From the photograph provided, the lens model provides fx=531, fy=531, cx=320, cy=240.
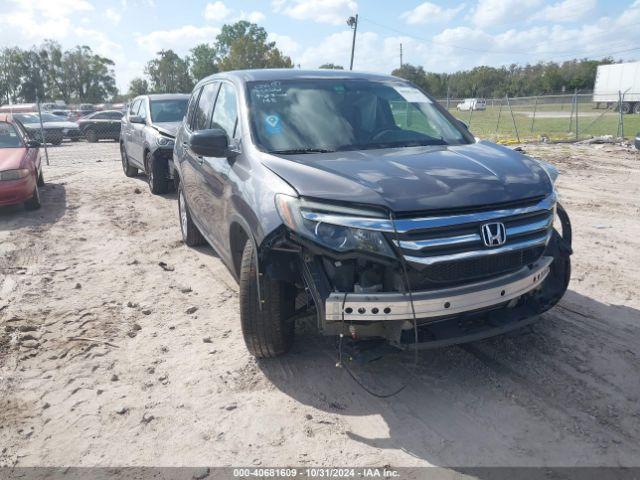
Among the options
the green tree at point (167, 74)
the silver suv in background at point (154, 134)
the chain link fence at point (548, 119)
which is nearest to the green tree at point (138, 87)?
the green tree at point (167, 74)

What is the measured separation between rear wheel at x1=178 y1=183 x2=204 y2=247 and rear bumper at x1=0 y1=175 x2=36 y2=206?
3.53 meters

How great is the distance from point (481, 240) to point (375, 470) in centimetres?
136

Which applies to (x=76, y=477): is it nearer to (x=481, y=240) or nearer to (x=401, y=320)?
(x=401, y=320)

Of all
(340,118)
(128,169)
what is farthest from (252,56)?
(340,118)

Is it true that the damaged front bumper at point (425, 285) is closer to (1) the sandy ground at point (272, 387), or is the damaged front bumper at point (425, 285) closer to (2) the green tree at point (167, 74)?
(1) the sandy ground at point (272, 387)

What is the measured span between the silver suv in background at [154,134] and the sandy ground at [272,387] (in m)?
4.36

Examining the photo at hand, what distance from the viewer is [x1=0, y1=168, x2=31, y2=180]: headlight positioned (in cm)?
838

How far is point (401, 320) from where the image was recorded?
2926 mm

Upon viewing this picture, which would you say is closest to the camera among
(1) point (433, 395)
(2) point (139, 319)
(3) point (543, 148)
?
(1) point (433, 395)

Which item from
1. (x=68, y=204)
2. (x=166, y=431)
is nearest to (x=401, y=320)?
(x=166, y=431)

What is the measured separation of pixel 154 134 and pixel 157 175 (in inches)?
29.7

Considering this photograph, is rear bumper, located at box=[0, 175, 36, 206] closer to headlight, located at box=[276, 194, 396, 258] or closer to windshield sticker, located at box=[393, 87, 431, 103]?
windshield sticker, located at box=[393, 87, 431, 103]

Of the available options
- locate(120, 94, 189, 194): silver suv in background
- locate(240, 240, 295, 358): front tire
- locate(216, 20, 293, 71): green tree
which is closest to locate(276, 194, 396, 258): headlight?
locate(240, 240, 295, 358): front tire

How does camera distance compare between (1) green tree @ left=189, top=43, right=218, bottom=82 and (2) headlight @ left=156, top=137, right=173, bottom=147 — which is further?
(1) green tree @ left=189, top=43, right=218, bottom=82
